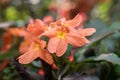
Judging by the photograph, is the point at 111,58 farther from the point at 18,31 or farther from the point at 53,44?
the point at 18,31

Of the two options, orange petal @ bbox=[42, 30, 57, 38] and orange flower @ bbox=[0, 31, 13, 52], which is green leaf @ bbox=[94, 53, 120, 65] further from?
orange flower @ bbox=[0, 31, 13, 52]

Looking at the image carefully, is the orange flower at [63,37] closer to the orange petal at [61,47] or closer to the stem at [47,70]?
the orange petal at [61,47]

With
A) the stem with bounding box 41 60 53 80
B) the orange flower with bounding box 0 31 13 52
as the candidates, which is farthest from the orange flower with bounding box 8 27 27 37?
the stem with bounding box 41 60 53 80

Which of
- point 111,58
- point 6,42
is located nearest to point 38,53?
point 111,58

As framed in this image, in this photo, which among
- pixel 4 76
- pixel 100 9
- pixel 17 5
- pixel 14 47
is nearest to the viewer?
pixel 4 76

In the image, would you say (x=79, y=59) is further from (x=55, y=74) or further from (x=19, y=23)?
(x=19, y=23)

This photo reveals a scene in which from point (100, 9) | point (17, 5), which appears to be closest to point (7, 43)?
point (17, 5)

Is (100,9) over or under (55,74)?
under

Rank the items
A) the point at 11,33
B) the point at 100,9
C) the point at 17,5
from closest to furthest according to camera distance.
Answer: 1. the point at 11,33
2. the point at 17,5
3. the point at 100,9
